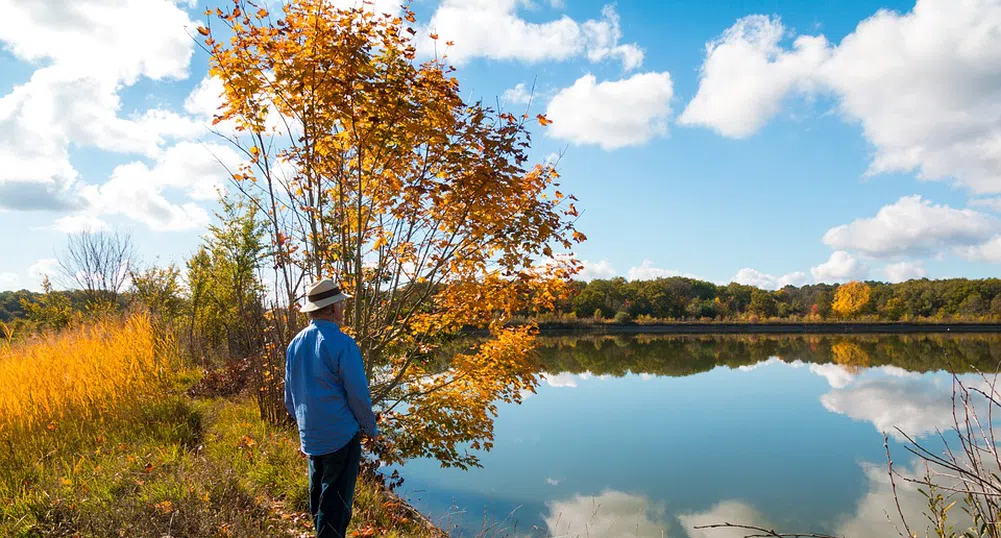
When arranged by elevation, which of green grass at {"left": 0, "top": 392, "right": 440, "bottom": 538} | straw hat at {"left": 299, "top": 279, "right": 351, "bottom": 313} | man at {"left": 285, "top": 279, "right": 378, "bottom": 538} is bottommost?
green grass at {"left": 0, "top": 392, "right": 440, "bottom": 538}

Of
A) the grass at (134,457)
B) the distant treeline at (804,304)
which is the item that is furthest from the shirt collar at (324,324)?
the distant treeline at (804,304)

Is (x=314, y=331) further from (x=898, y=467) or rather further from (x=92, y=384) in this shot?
(x=898, y=467)

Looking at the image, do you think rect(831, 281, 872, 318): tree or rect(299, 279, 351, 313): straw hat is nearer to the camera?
rect(299, 279, 351, 313): straw hat

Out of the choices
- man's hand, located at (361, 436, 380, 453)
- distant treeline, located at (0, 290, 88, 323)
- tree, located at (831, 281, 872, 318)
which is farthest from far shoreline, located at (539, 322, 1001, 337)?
man's hand, located at (361, 436, 380, 453)

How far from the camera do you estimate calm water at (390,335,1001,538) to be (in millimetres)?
9492

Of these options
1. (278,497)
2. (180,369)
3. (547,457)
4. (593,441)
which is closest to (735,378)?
(593,441)

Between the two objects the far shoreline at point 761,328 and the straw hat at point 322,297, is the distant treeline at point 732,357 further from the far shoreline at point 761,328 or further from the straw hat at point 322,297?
the straw hat at point 322,297

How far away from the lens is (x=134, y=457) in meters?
4.99

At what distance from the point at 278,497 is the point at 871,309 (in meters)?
85.7

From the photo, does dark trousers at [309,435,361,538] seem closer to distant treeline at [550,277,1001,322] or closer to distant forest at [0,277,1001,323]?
distant forest at [0,277,1001,323]

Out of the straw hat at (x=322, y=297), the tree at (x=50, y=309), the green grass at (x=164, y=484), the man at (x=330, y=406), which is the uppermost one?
the tree at (x=50, y=309)

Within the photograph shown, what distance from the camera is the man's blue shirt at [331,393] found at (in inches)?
138

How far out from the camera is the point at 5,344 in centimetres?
803

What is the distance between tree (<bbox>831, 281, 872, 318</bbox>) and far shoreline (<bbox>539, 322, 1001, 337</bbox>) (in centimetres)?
536
